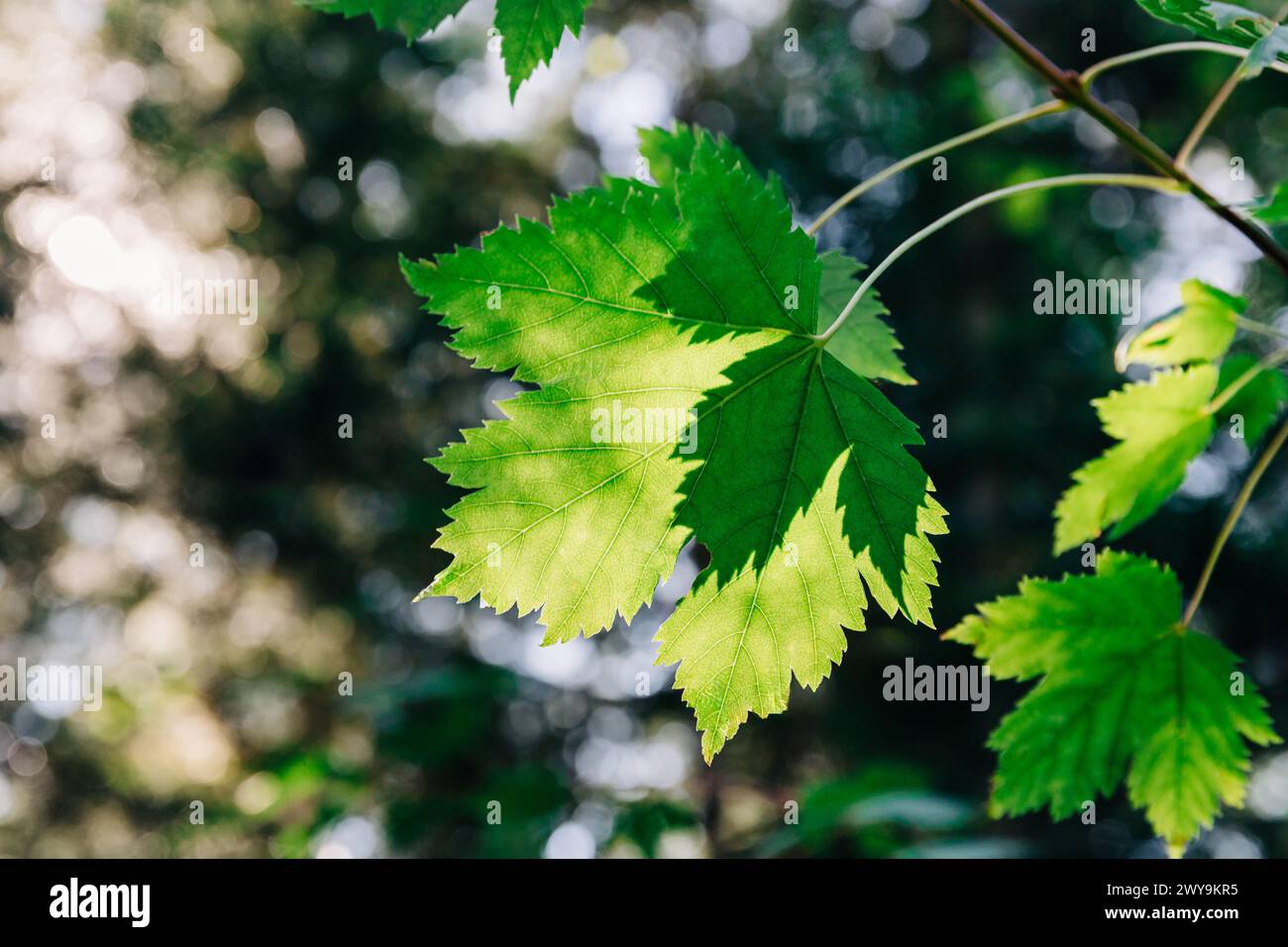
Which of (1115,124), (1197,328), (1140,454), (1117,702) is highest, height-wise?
(1115,124)

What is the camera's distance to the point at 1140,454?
2.97 feet

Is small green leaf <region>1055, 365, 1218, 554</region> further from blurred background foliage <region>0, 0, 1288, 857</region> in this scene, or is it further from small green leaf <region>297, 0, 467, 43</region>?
blurred background foliage <region>0, 0, 1288, 857</region>

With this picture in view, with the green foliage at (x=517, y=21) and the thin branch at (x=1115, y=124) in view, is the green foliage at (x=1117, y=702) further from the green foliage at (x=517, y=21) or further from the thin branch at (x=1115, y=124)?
the green foliage at (x=517, y=21)

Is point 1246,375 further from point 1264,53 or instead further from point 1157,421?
point 1264,53

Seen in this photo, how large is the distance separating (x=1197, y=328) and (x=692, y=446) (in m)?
0.49

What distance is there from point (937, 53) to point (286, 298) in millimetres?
5533

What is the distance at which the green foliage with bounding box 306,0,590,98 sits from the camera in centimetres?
92

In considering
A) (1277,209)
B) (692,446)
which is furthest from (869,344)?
(1277,209)

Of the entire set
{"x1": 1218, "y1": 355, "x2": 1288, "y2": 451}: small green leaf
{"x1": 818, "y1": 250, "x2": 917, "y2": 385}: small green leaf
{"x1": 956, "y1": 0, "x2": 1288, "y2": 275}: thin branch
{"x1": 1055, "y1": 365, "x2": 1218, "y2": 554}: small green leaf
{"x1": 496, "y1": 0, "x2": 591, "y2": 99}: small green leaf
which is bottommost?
{"x1": 1055, "y1": 365, "x2": 1218, "y2": 554}: small green leaf

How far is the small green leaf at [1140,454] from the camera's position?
88 centimetres

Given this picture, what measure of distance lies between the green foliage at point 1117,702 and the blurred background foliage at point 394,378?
4.66 meters

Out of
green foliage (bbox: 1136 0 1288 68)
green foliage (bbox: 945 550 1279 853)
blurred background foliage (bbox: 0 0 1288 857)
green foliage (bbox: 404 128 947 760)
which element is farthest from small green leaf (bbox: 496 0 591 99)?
blurred background foliage (bbox: 0 0 1288 857)

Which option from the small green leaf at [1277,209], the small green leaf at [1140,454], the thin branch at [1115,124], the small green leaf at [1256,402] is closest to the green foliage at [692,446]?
the small green leaf at [1140,454]

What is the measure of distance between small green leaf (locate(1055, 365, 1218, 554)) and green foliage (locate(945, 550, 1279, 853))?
0.74ft
